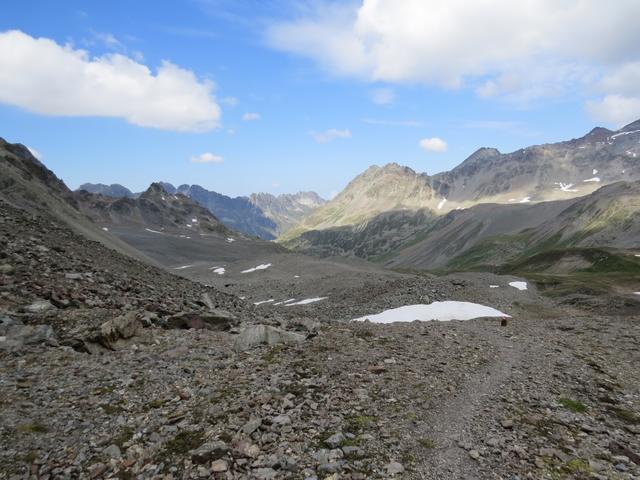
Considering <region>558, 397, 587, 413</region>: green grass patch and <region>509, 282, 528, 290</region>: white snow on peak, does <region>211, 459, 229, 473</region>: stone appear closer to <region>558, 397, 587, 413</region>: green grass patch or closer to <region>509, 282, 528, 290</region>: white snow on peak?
<region>558, 397, 587, 413</region>: green grass patch

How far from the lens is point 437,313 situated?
3666 cm

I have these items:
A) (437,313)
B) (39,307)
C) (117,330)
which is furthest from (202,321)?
(437,313)

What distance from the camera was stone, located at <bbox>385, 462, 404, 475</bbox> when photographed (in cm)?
950

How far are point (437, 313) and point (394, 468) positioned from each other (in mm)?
28255

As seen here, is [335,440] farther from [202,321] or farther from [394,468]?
[202,321]

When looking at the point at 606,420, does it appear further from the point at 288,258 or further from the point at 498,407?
the point at 288,258

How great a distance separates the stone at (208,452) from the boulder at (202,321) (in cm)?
1030

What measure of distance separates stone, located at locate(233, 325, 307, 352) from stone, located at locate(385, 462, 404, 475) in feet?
27.5

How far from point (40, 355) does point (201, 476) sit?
8.22 meters

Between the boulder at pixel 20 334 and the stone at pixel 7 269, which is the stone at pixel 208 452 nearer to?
the boulder at pixel 20 334

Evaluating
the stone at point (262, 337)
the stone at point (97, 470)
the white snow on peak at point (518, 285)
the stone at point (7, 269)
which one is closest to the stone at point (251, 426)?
the stone at point (97, 470)

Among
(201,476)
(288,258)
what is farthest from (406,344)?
(288,258)

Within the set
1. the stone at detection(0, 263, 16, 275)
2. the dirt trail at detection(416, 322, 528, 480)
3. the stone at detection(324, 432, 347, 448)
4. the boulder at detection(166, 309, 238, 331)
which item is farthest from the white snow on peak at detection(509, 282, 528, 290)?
the stone at detection(0, 263, 16, 275)

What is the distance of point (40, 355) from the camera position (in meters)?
13.9
